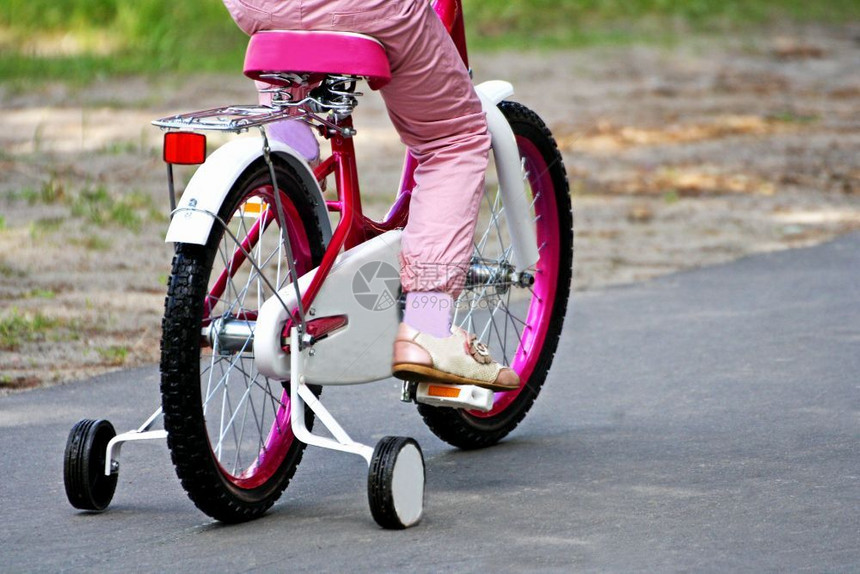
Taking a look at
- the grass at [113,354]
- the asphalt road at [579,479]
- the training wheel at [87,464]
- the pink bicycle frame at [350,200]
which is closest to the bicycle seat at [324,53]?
the pink bicycle frame at [350,200]

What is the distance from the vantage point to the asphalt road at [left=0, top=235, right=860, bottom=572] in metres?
3.30

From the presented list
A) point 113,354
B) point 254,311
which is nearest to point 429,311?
point 254,311

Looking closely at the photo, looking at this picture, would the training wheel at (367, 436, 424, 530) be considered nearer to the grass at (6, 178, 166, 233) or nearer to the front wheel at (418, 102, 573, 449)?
the front wheel at (418, 102, 573, 449)

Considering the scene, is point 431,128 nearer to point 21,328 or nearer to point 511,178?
point 511,178

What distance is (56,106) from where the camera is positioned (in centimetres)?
1104

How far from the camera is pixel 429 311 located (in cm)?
364

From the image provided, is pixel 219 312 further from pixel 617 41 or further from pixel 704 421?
pixel 617 41

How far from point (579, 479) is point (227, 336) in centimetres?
107

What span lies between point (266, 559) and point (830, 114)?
940cm

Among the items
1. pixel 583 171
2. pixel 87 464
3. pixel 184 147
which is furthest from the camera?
pixel 583 171

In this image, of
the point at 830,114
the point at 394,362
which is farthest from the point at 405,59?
the point at 830,114

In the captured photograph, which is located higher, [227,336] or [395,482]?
[227,336]

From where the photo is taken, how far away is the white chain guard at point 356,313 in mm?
3520

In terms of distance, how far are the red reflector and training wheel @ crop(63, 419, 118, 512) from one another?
753 millimetres
